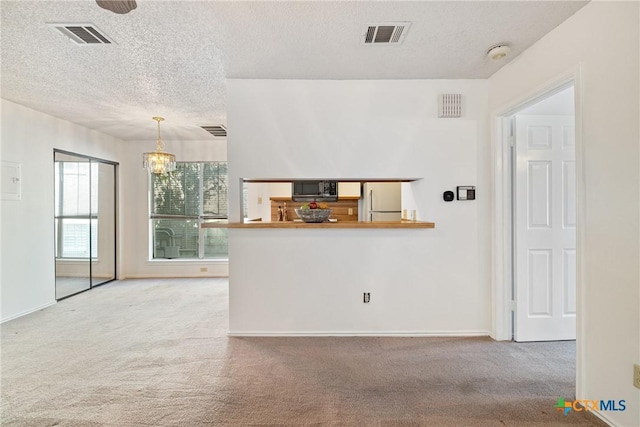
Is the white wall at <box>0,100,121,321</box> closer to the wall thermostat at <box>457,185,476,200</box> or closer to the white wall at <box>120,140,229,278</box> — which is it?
the white wall at <box>120,140,229,278</box>

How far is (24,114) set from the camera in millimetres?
4051

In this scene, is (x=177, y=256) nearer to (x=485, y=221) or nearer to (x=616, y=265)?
(x=485, y=221)

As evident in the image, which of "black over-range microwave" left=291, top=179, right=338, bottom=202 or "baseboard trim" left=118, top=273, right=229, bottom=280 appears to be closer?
"black over-range microwave" left=291, top=179, right=338, bottom=202

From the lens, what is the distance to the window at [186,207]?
20.4 feet

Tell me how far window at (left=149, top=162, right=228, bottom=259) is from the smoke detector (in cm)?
477

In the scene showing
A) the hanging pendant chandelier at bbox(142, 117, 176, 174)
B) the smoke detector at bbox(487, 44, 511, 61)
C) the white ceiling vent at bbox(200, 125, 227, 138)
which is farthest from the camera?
the white ceiling vent at bbox(200, 125, 227, 138)

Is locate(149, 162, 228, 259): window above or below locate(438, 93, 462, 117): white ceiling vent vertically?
below

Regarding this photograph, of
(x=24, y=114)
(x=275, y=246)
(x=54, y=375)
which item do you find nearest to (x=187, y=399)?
(x=54, y=375)

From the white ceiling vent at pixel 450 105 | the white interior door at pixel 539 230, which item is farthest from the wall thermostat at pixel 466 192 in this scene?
the white ceiling vent at pixel 450 105

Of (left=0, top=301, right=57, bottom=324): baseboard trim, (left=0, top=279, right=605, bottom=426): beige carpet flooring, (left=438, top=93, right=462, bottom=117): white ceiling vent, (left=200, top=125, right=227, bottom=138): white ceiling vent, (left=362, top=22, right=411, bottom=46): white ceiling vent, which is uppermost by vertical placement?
(left=200, top=125, right=227, bottom=138): white ceiling vent

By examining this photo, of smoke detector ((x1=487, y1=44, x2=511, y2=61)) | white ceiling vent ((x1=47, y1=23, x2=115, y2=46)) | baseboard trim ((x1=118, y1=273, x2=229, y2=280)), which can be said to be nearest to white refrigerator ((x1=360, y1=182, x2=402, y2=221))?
smoke detector ((x1=487, y1=44, x2=511, y2=61))

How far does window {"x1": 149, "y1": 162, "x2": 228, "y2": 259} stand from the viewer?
6211 millimetres

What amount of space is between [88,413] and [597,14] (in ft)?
13.0

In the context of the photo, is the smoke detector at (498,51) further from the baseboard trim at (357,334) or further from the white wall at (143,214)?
the white wall at (143,214)
